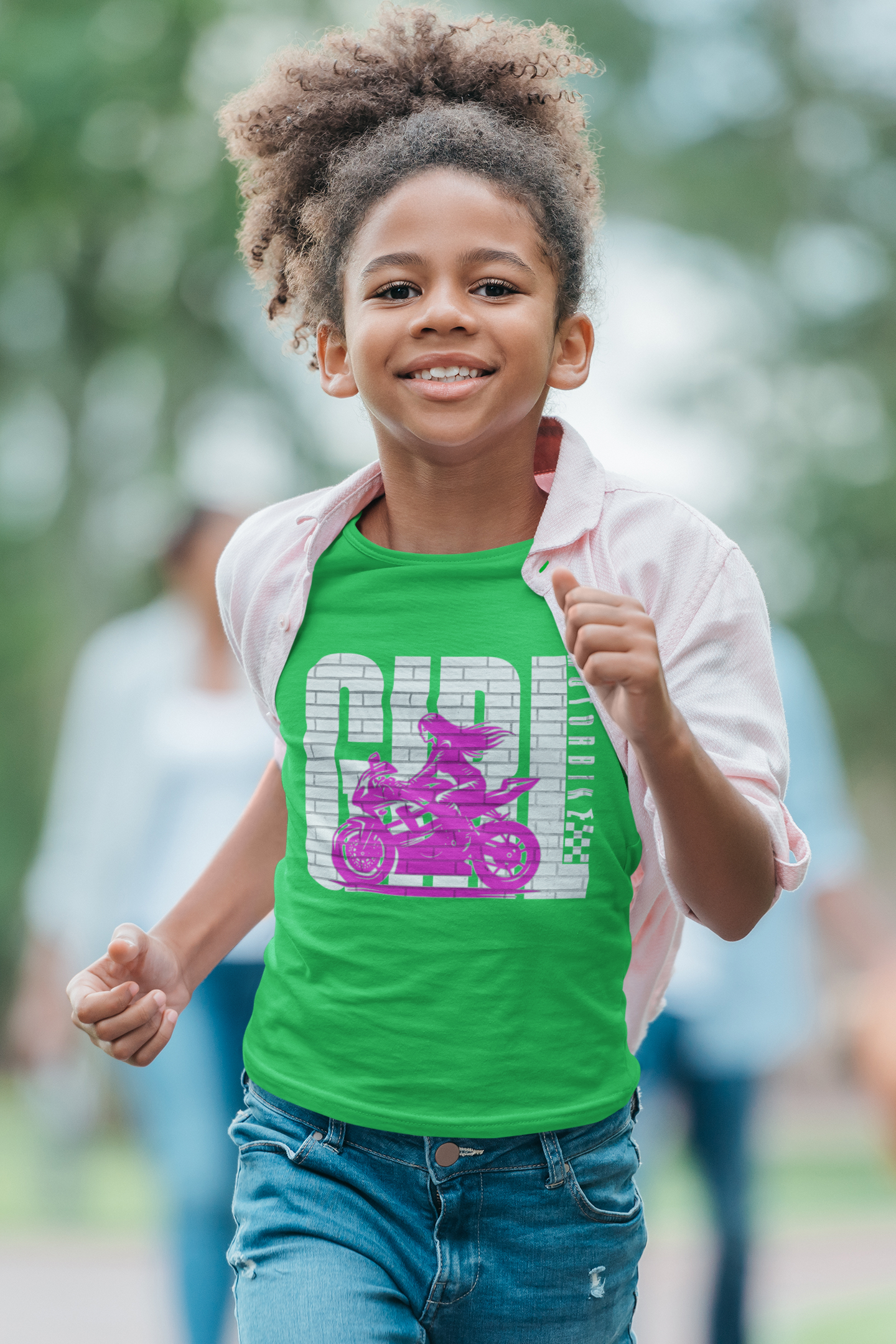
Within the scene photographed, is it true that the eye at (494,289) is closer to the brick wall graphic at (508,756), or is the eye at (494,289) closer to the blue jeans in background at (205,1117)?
the brick wall graphic at (508,756)

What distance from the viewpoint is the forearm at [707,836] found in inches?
59.2

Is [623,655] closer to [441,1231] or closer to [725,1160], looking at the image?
[441,1231]

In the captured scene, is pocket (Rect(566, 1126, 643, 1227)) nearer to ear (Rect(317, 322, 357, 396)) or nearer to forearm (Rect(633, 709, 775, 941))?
forearm (Rect(633, 709, 775, 941))

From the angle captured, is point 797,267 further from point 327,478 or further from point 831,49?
point 327,478

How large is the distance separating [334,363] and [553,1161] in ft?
3.32

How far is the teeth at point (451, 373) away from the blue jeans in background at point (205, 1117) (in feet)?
6.01

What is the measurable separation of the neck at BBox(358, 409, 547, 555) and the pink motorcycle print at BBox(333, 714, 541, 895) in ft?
0.82

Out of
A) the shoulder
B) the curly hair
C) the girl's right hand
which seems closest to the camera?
the girl's right hand

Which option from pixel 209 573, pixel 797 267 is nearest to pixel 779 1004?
pixel 209 573

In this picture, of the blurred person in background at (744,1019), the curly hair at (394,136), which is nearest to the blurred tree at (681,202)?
the blurred person in background at (744,1019)

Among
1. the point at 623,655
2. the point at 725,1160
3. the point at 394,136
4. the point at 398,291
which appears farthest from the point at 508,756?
the point at 725,1160

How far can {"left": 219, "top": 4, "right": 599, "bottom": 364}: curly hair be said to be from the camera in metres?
1.83

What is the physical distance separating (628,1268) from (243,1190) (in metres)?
0.46

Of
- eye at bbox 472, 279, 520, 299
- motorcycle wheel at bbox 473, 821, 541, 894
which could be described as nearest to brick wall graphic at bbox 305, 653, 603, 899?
motorcycle wheel at bbox 473, 821, 541, 894
